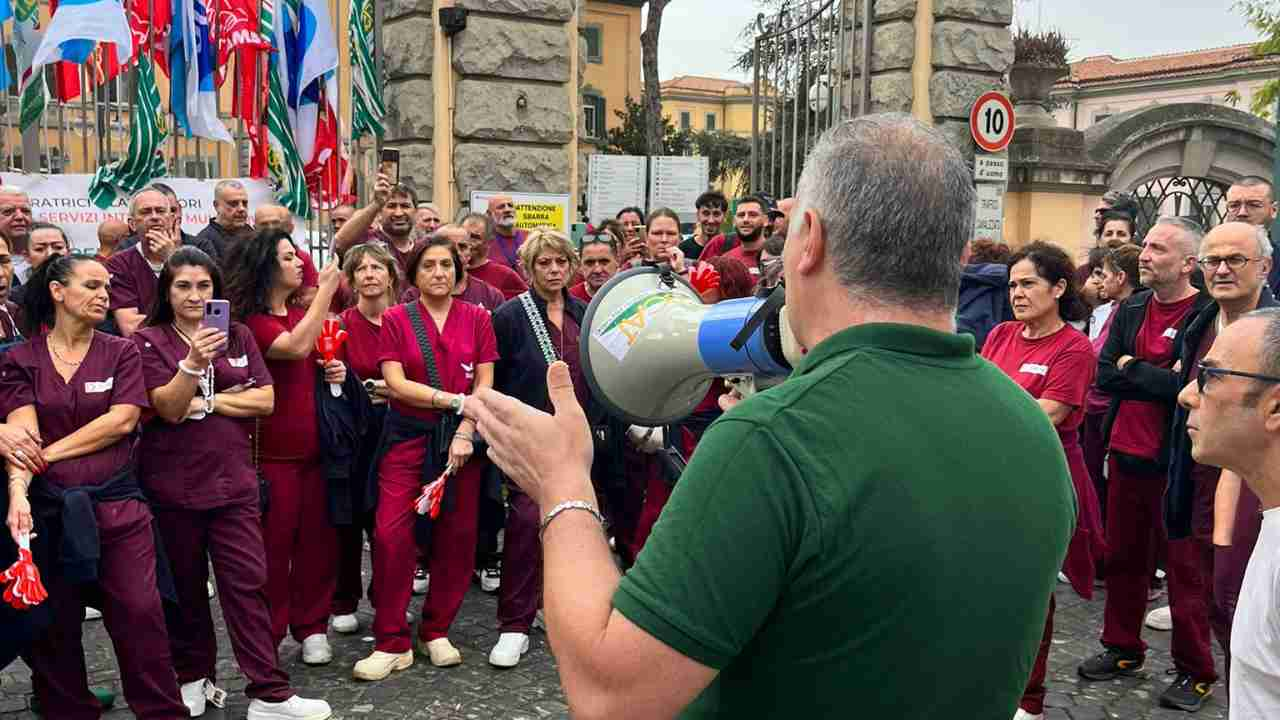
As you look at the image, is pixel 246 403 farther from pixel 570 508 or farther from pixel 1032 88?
pixel 1032 88

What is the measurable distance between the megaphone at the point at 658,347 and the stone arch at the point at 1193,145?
37.6 feet

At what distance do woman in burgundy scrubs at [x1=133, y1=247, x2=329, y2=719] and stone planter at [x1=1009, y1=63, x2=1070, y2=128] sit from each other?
364 inches

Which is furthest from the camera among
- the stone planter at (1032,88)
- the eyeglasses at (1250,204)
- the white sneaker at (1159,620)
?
the stone planter at (1032,88)

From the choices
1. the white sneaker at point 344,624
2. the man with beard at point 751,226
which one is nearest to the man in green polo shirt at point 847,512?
the white sneaker at point 344,624

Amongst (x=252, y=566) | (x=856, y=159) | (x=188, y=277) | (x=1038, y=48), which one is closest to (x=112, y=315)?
(x=188, y=277)

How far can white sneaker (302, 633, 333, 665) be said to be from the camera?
5523mm

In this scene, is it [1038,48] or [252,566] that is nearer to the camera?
[252,566]

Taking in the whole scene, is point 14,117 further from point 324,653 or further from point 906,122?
point 906,122

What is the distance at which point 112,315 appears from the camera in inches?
235

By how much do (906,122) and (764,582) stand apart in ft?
2.14

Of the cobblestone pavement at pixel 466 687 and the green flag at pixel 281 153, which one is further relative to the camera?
the green flag at pixel 281 153

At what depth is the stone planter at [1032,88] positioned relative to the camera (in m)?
12.0

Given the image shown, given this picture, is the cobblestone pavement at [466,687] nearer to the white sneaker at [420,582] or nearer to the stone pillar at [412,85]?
the white sneaker at [420,582]

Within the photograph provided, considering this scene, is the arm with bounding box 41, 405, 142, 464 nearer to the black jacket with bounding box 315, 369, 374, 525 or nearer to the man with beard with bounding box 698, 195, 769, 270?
the black jacket with bounding box 315, 369, 374, 525
